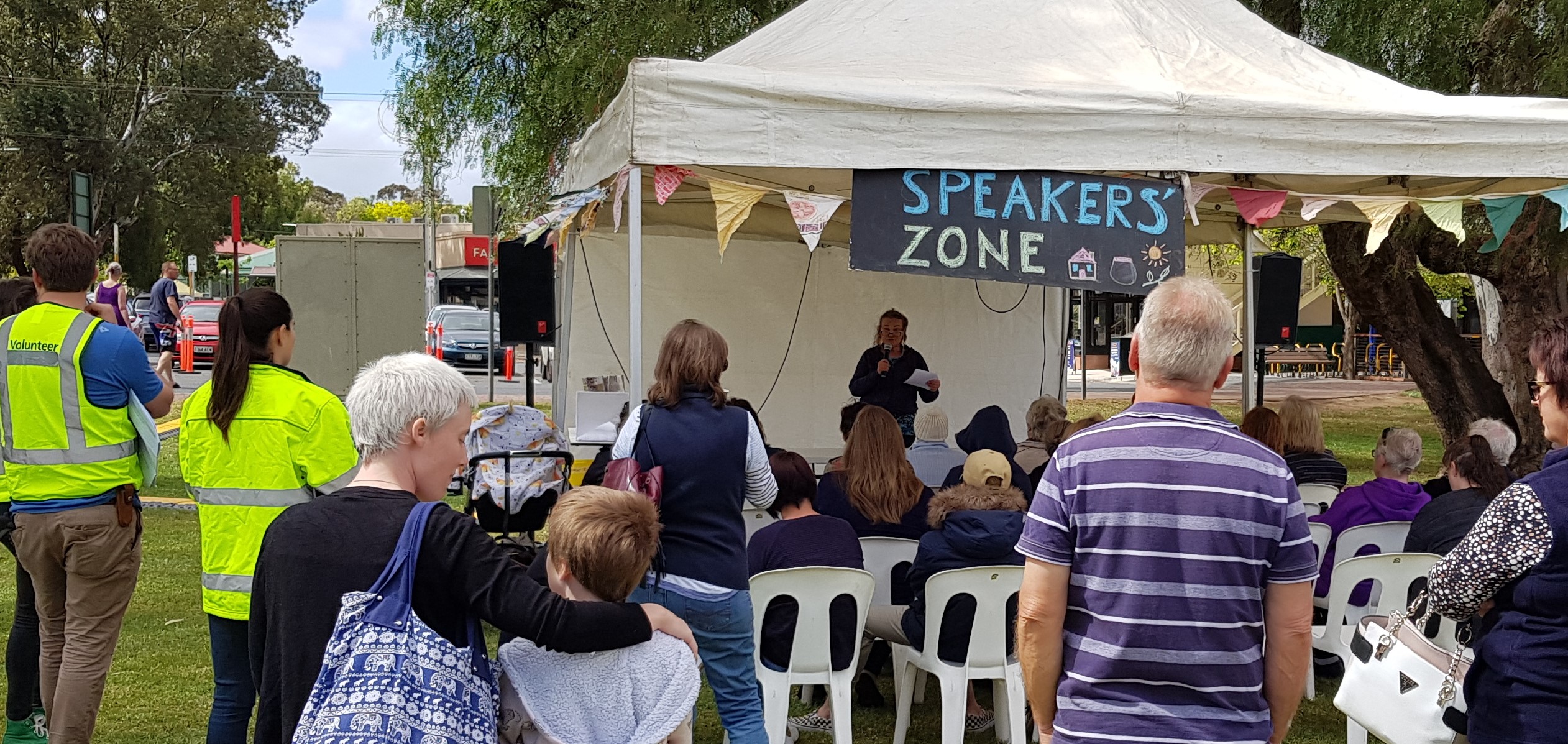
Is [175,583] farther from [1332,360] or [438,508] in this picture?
[1332,360]

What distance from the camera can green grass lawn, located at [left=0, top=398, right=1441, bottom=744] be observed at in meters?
4.42

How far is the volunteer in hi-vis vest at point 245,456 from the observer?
2.99 m

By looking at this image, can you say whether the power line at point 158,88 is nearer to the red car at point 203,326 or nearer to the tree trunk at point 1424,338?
the red car at point 203,326

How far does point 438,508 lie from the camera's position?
1850 mm

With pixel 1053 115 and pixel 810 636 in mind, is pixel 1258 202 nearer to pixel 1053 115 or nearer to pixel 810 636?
pixel 1053 115

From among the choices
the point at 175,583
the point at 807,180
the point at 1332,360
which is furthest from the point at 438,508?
the point at 1332,360

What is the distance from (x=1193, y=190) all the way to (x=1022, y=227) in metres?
Result: 0.88

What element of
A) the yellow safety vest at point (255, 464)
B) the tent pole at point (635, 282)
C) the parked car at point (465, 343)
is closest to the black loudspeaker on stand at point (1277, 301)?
the tent pole at point (635, 282)

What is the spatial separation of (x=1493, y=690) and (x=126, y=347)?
11.7 feet

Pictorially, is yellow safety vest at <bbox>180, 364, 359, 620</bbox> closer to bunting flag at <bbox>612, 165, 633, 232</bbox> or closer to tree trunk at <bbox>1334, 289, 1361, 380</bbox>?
bunting flag at <bbox>612, 165, 633, 232</bbox>

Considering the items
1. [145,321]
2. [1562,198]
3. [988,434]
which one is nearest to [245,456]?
[988,434]

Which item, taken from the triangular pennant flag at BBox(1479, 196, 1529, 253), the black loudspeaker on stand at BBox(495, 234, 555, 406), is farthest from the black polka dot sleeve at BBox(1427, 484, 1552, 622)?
the black loudspeaker on stand at BBox(495, 234, 555, 406)

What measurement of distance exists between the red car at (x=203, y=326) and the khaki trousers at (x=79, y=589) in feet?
64.0

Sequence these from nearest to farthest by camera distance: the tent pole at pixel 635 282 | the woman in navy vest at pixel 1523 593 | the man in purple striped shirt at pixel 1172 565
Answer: the man in purple striped shirt at pixel 1172 565
the woman in navy vest at pixel 1523 593
the tent pole at pixel 635 282
